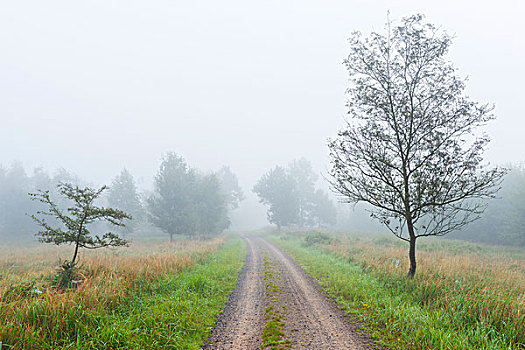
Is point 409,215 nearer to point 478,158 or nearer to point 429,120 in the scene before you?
point 478,158

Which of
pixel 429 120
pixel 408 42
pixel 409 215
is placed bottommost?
pixel 409 215

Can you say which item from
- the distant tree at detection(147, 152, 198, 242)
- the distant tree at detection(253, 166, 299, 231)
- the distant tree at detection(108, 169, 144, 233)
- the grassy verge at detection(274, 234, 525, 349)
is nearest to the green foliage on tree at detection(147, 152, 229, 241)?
the distant tree at detection(147, 152, 198, 242)

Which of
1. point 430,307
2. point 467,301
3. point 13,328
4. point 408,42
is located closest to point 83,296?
point 13,328

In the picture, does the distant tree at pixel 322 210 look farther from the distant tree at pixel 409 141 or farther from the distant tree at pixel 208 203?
the distant tree at pixel 409 141

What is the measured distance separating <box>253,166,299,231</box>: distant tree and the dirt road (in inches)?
1439

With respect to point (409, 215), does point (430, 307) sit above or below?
below

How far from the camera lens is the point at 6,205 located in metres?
44.8

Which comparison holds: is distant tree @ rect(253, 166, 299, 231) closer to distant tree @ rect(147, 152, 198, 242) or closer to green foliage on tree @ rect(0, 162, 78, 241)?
distant tree @ rect(147, 152, 198, 242)

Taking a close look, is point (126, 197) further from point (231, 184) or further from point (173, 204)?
point (231, 184)

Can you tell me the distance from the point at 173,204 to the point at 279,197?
21.8m

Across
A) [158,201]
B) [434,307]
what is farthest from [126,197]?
[434,307]

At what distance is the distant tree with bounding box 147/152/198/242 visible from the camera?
30.4 metres

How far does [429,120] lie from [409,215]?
3.36m

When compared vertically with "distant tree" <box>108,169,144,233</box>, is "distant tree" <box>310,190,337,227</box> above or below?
below
